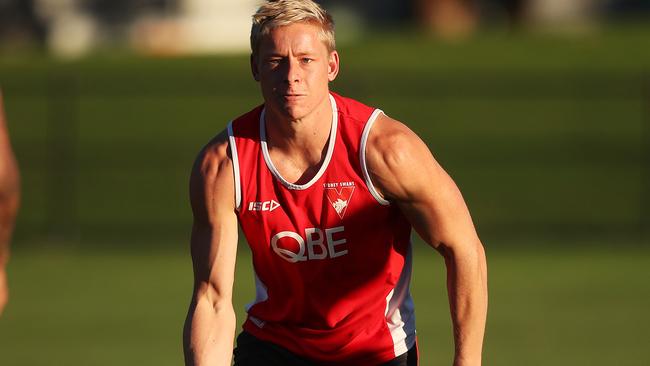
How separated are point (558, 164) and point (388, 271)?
15757mm

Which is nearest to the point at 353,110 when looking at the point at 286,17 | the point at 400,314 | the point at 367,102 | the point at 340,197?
the point at 340,197

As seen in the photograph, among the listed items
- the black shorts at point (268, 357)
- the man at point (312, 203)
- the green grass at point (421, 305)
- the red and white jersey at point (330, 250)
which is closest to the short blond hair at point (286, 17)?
the man at point (312, 203)

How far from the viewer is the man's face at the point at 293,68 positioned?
207 inches

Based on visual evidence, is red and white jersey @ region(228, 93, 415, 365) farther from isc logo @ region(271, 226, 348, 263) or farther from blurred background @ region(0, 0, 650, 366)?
blurred background @ region(0, 0, 650, 366)

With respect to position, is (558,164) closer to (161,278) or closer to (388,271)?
(161,278)

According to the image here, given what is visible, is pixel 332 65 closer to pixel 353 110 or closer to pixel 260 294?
pixel 353 110

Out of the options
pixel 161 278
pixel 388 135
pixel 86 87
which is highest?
pixel 388 135

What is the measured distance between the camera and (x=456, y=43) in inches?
1190

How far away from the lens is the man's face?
17.2 feet

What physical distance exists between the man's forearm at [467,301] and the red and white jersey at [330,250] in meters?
0.38

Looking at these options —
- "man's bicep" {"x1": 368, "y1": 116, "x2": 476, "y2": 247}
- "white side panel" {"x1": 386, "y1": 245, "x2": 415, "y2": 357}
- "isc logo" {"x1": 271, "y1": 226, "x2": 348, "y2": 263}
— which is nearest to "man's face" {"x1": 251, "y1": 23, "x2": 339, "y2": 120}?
"man's bicep" {"x1": 368, "y1": 116, "x2": 476, "y2": 247}

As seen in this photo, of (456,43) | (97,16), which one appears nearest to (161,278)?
(456,43)

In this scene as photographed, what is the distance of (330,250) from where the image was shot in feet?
18.4

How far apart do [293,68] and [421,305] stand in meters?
8.54
